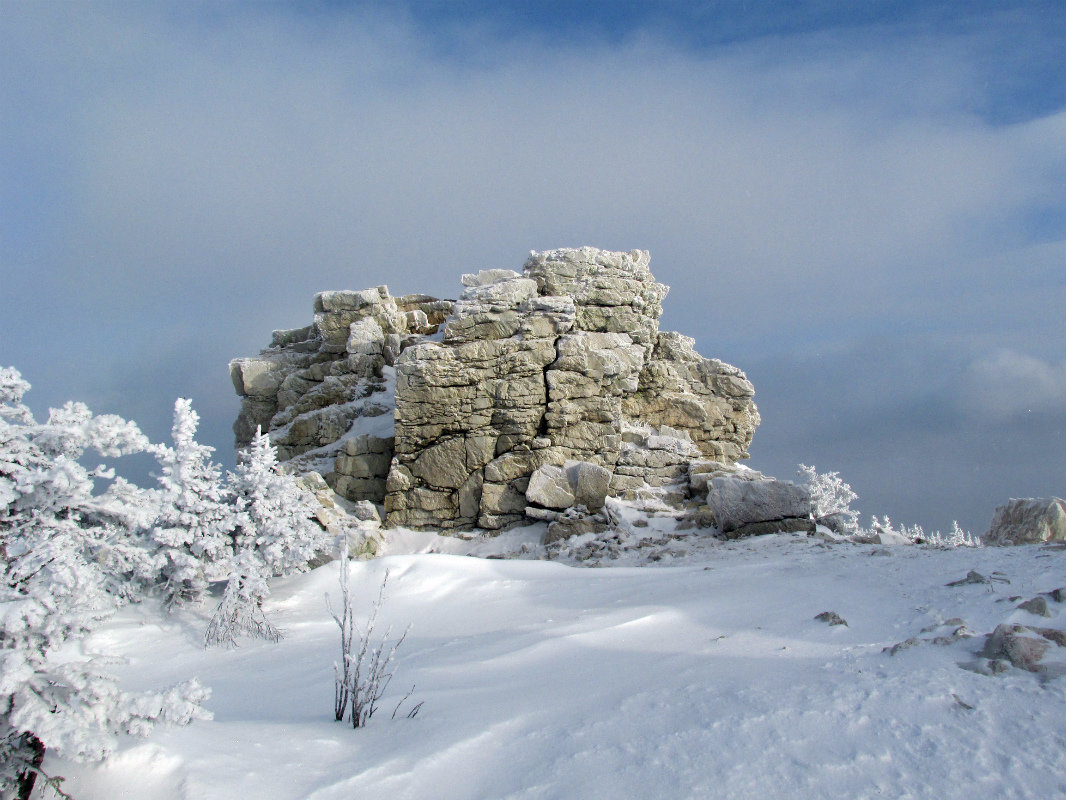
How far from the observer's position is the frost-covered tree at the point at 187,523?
8453mm

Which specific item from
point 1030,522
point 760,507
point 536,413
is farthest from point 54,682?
point 536,413

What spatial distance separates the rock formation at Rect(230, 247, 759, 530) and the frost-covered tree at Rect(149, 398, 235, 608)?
1106 centimetres

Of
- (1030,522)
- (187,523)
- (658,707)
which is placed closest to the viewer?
(658,707)

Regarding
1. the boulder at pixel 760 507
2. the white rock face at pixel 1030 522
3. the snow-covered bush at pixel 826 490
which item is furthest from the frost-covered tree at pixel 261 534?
the snow-covered bush at pixel 826 490

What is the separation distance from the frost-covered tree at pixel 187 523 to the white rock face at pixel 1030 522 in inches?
515

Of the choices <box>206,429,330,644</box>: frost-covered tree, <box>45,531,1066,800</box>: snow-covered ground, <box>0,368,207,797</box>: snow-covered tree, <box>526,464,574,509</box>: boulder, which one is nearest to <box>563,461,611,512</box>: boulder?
<box>526,464,574,509</box>: boulder

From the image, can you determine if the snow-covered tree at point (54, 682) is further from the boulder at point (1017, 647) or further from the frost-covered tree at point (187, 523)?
the boulder at point (1017, 647)

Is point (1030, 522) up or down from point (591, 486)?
down

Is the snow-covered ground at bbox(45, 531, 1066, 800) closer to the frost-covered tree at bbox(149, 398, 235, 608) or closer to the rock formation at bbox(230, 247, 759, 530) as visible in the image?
the frost-covered tree at bbox(149, 398, 235, 608)

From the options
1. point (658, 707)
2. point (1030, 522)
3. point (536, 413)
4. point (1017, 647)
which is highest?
point (536, 413)

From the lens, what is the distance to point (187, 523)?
28.7ft

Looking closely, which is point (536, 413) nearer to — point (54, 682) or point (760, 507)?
point (760, 507)

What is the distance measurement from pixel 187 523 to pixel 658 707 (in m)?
7.23

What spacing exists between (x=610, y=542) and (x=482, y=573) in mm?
6703
